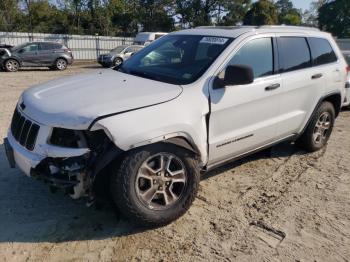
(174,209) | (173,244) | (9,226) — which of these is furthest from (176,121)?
(9,226)

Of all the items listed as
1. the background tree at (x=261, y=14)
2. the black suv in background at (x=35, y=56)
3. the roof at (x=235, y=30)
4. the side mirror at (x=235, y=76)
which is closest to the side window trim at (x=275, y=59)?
the roof at (x=235, y=30)

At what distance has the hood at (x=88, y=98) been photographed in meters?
3.20

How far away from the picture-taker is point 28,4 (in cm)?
3462

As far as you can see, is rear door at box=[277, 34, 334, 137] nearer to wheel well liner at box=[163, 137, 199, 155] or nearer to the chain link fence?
wheel well liner at box=[163, 137, 199, 155]

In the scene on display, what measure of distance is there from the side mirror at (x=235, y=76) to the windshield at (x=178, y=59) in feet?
0.69

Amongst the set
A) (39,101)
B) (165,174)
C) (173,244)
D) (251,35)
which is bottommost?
(173,244)

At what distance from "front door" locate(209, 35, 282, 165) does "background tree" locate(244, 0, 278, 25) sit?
4722 cm

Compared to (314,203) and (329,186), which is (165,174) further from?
(329,186)

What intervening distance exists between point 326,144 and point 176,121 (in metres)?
3.73

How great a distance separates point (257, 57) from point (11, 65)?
17.5 m

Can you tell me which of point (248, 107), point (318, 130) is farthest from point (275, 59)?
point (318, 130)

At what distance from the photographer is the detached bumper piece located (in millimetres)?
3188

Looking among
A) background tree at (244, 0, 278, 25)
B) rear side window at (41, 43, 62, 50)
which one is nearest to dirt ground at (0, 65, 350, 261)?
rear side window at (41, 43, 62, 50)

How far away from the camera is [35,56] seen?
2014 cm
